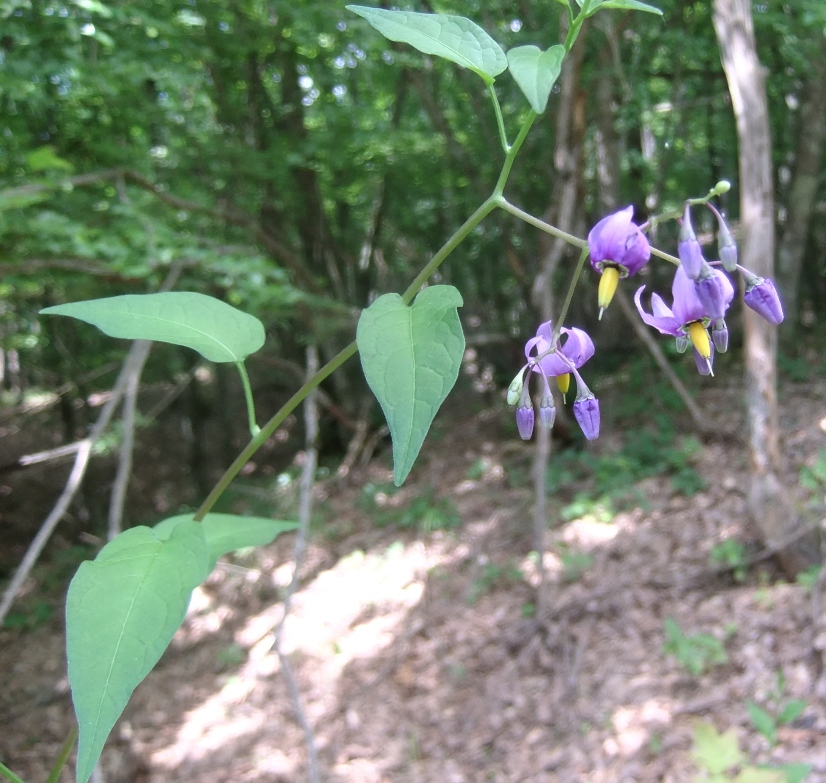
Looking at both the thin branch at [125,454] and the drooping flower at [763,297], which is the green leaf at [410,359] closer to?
the drooping flower at [763,297]

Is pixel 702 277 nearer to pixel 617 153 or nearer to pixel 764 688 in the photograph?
pixel 764 688

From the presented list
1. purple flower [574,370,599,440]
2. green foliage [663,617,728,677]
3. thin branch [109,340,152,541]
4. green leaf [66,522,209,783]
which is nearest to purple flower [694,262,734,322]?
purple flower [574,370,599,440]

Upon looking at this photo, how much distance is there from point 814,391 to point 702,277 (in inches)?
291

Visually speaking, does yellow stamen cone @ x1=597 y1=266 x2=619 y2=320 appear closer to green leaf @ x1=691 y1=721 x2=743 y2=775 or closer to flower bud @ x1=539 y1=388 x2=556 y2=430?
flower bud @ x1=539 y1=388 x2=556 y2=430

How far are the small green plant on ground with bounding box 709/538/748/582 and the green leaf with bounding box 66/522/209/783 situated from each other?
4748mm

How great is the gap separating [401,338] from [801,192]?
9.15m

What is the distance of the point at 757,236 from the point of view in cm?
416

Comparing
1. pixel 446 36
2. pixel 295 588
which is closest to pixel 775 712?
pixel 295 588

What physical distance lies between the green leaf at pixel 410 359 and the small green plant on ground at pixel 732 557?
4.73m

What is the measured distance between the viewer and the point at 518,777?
4.04 metres

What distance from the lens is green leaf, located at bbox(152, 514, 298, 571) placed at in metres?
1.35

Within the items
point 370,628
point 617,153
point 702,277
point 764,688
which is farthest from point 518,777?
point 617,153

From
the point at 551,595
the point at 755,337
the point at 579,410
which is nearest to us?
the point at 579,410

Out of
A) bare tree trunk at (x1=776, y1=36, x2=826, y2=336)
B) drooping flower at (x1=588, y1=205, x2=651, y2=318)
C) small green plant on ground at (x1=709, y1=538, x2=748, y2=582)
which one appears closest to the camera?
drooping flower at (x1=588, y1=205, x2=651, y2=318)
